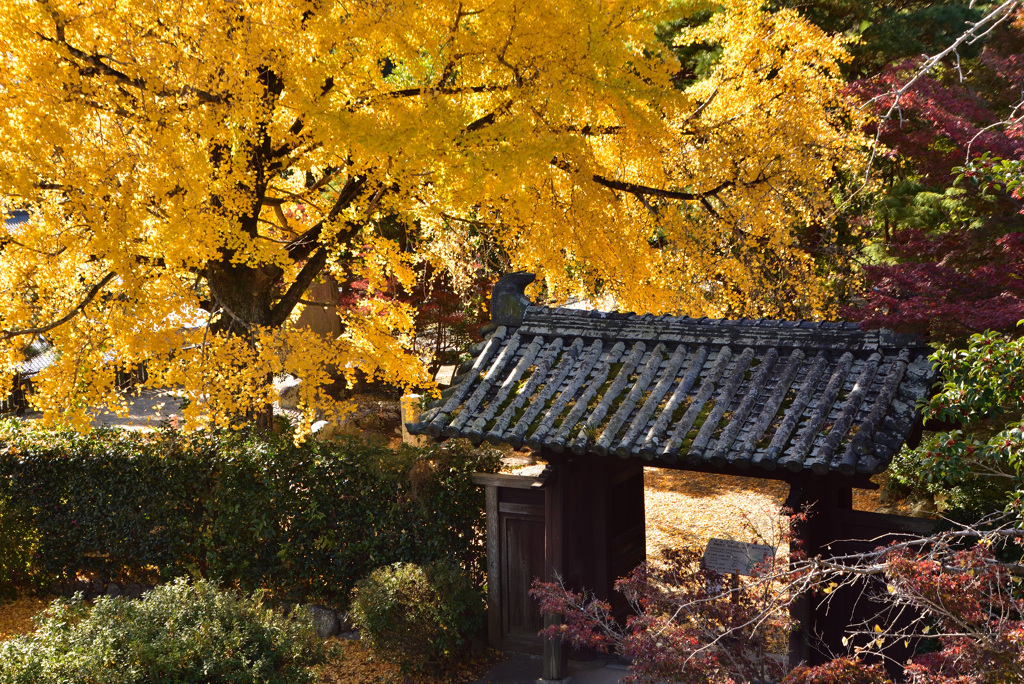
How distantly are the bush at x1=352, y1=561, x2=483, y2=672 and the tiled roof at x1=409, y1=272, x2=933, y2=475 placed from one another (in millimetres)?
1622

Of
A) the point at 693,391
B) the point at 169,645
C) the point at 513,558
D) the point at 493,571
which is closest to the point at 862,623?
the point at 693,391

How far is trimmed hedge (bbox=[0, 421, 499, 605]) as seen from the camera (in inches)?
323

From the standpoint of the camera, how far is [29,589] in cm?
1002

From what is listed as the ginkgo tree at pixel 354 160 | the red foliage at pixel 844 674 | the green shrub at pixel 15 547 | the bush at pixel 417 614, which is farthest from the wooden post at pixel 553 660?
the green shrub at pixel 15 547

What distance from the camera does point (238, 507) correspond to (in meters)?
8.70

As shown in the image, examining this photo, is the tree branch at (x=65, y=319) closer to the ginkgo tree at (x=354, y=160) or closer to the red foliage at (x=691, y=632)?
the ginkgo tree at (x=354, y=160)

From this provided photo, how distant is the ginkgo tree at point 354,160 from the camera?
808 cm

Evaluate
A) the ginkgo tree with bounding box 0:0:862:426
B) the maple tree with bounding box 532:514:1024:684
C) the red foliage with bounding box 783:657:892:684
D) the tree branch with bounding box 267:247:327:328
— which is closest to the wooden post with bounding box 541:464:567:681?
the maple tree with bounding box 532:514:1024:684

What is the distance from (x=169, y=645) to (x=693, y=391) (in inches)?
173

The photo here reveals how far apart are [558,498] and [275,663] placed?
2614 millimetres

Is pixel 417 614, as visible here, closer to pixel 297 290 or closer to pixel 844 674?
pixel 844 674

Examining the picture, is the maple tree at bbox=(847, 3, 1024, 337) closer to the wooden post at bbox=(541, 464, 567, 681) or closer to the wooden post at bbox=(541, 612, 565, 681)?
the wooden post at bbox=(541, 464, 567, 681)

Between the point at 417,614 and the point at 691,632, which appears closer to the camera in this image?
the point at 691,632

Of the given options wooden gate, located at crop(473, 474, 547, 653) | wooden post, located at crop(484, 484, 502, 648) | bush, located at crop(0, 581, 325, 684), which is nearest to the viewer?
bush, located at crop(0, 581, 325, 684)
